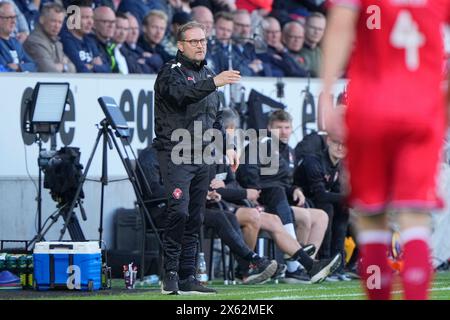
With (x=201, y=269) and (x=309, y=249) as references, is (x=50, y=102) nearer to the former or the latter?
(x=201, y=269)

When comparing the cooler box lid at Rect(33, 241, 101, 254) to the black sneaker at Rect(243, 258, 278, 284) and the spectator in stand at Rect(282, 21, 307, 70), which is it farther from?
the spectator in stand at Rect(282, 21, 307, 70)

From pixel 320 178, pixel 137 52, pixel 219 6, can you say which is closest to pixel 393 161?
pixel 320 178

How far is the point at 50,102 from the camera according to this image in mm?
13102

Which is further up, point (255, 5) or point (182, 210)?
point (255, 5)

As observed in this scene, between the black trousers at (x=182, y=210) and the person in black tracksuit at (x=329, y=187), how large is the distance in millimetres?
3398

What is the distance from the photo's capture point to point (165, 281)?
435 inches

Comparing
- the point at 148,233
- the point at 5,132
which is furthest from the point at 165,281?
the point at 5,132

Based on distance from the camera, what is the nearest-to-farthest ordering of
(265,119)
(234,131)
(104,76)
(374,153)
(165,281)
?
1. (374,153)
2. (165,281)
3. (234,131)
4. (104,76)
5. (265,119)

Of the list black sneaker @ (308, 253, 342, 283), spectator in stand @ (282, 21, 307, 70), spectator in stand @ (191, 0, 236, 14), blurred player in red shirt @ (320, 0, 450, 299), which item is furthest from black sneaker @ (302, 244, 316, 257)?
blurred player in red shirt @ (320, 0, 450, 299)

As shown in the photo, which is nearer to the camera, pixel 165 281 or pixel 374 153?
pixel 374 153

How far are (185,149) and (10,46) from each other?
3780 mm

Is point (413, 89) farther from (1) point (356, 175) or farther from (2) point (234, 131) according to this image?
(2) point (234, 131)

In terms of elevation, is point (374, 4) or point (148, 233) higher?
point (374, 4)

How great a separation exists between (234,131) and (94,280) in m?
2.52
